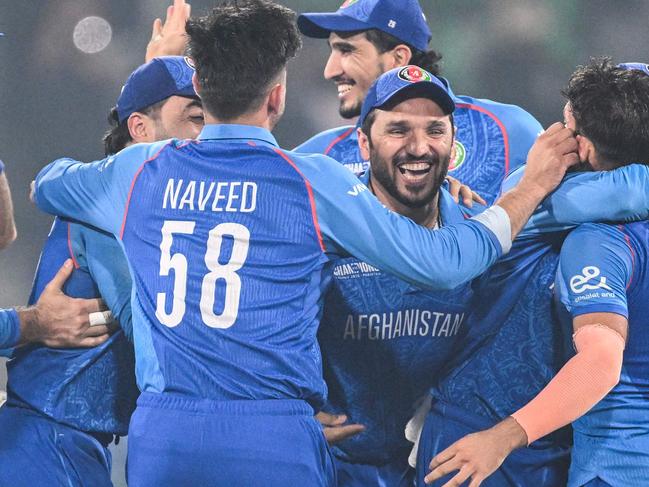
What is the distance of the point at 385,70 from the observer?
4711 mm

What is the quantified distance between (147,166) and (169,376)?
575mm

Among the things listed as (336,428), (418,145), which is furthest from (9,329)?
(418,145)

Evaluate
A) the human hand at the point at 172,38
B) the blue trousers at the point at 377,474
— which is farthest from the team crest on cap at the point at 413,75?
the human hand at the point at 172,38

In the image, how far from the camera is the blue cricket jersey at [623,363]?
2.69m

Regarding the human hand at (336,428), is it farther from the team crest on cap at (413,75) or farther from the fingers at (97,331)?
the team crest on cap at (413,75)

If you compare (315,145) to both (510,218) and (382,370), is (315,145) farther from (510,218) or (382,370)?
(510,218)

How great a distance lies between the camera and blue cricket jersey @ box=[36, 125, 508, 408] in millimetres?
2492

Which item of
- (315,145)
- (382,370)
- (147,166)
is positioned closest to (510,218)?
(382,370)

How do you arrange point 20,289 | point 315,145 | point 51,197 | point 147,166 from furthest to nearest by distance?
point 20,289 → point 315,145 → point 51,197 → point 147,166

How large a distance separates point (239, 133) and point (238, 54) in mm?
207

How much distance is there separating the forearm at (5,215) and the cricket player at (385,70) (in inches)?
62.2

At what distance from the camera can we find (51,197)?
2.96 meters

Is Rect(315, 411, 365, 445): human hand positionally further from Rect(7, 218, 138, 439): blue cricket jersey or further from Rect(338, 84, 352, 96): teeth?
Rect(338, 84, 352, 96): teeth

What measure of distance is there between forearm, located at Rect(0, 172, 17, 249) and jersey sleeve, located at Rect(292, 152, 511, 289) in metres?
1.11
